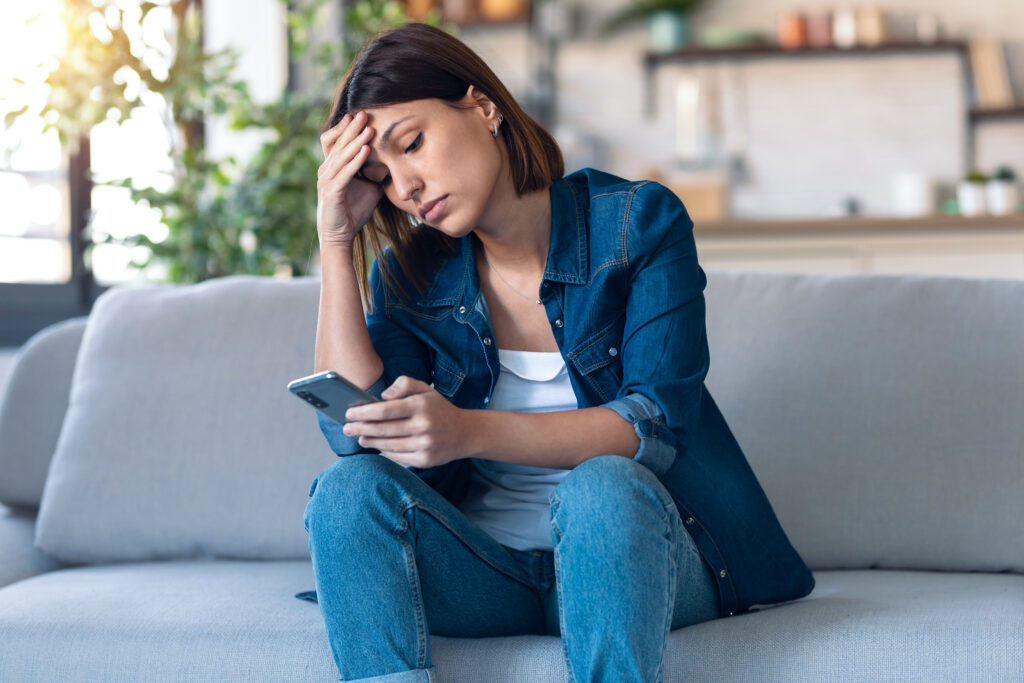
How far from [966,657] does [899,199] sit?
3963 mm

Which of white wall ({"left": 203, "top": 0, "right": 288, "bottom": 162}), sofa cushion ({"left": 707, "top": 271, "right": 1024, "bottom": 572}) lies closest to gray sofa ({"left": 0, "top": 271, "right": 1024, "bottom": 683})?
sofa cushion ({"left": 707, "top": 271, "right": 1024, "bottom": 572})

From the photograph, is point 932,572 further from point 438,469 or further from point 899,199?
point 899,199

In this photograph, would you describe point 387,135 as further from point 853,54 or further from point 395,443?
point 853,54

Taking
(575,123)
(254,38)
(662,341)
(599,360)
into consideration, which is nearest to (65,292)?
(254,38)

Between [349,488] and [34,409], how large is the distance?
967mm

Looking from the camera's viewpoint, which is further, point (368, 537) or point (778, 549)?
point (778, 549)

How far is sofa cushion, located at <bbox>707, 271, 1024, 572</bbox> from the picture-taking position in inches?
59.2

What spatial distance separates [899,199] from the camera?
4.76 meters

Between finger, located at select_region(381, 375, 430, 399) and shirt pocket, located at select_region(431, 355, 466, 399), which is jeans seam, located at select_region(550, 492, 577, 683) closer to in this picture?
finger, located at select_region(381, 375, 430, 399)

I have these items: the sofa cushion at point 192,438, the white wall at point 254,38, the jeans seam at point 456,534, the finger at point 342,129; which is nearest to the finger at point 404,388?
the jeans seam at point 456,534

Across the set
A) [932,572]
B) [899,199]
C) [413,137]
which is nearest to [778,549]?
[932,572]

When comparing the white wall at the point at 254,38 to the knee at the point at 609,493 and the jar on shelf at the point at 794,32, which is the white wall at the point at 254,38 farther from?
the knee at the point at 609,493

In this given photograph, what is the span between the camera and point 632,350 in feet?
3.92

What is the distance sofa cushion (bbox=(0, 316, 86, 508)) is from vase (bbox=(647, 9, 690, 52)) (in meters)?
3.74
